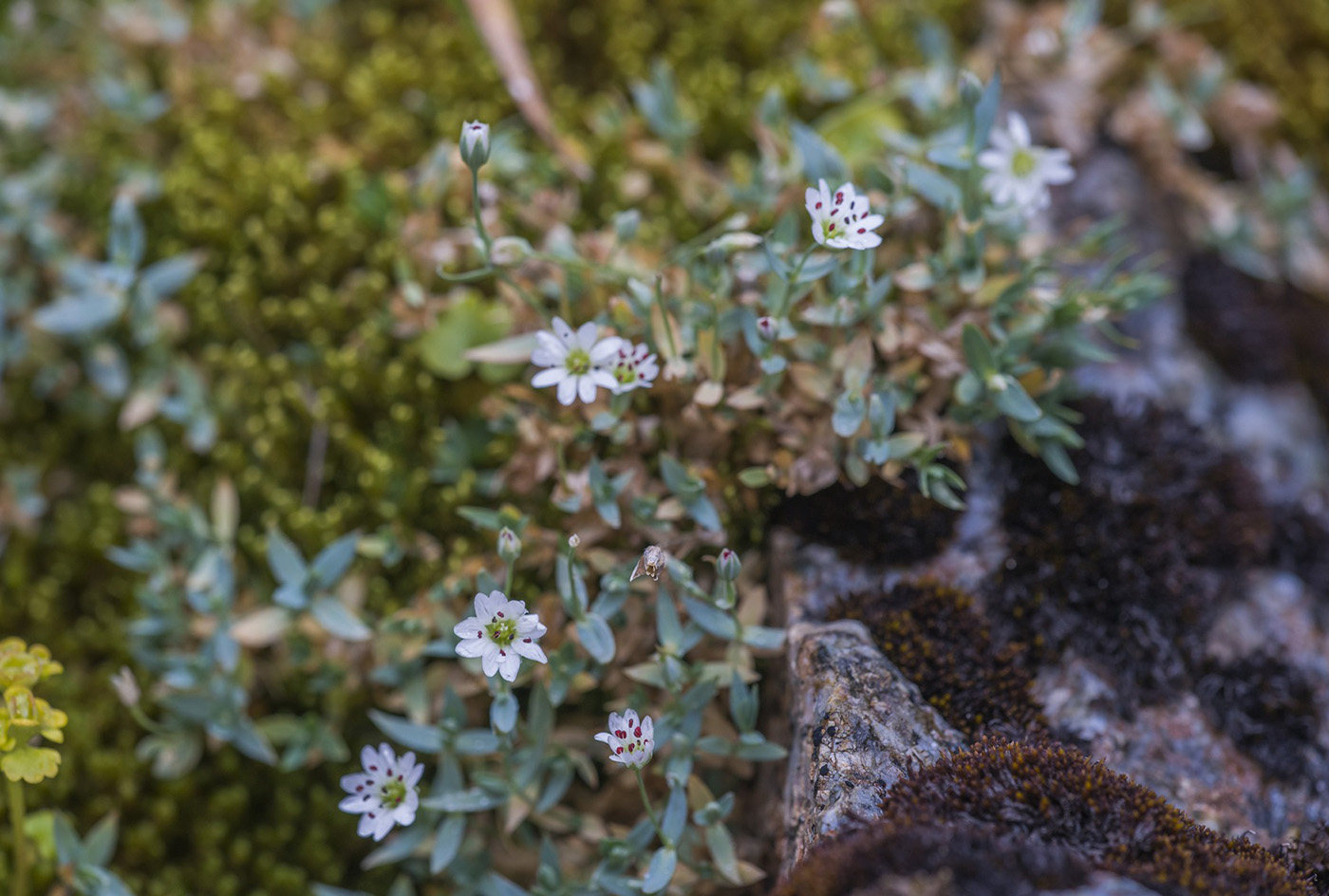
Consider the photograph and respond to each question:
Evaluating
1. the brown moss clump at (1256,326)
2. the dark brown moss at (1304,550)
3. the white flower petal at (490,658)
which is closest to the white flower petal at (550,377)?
the white flower petal at (490,658)

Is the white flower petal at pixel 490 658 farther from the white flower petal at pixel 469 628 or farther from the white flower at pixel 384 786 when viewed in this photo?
the white flower at pixel 384 786

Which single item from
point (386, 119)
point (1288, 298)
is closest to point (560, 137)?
point (386, 119)

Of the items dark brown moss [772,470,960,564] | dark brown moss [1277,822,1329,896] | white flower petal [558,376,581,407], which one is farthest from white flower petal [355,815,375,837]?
dark brown moss [1277,822,1329,896]

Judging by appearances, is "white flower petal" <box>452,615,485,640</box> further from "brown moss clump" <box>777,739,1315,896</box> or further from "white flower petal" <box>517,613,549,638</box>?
"brown moss clump" <box>777,739,1315,896</box>

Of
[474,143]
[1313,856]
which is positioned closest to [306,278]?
[474,143]

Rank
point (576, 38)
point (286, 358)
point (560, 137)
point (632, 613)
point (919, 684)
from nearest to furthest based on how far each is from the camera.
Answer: point (919, 684), point (632, 613), point (286, 358), point (560, 137), point (576, 38)

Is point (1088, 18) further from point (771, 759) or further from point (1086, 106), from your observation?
point (771, 759)
